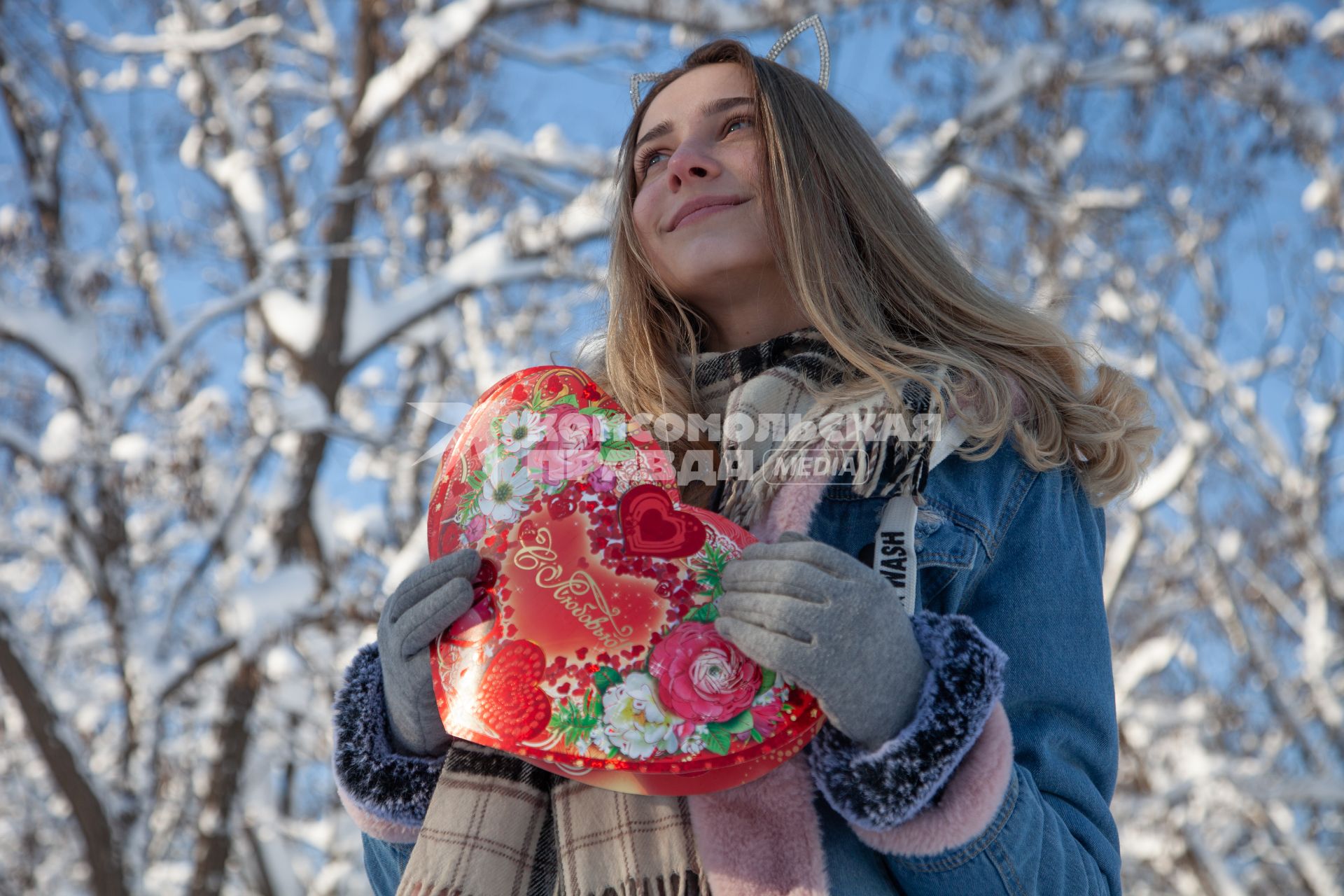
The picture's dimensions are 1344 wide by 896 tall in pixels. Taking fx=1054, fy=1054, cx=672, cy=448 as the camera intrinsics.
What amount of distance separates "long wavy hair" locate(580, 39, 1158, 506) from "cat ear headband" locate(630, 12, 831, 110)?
0.18 m

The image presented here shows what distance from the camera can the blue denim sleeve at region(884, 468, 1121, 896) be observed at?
3.36 ft

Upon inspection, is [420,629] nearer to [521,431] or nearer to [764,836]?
[521,431]

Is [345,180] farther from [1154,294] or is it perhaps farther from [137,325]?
[1154,294]

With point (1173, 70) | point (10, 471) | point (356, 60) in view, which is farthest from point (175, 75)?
point (1173, 70)

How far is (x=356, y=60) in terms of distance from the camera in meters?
5.56

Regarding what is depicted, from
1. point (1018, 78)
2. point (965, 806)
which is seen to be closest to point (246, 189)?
point (1018, 78)

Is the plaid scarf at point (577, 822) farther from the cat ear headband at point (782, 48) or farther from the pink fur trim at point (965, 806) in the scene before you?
the cat ear headband at point (782, 48)

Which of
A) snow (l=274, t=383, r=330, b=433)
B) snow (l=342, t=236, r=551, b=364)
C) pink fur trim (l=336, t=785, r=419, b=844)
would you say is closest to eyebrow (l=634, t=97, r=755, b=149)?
pink fur trim (l=336, t=785, r=419, b=844)

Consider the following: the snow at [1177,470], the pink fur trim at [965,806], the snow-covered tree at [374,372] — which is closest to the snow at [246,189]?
the snow-covered tree at [374,372]

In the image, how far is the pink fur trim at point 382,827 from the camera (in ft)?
3.95

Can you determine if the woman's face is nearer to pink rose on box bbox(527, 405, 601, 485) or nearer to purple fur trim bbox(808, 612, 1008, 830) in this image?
pink rose on box bbox(527, 405, 601, 485)

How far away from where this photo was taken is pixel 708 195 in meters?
1.45

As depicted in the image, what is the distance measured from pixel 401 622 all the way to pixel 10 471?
528 centimetres

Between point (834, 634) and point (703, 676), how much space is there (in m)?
0.15
